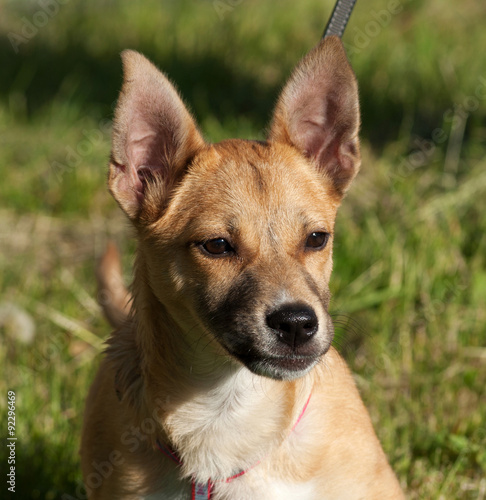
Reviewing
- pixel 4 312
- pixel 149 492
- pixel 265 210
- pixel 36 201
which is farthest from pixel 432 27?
pixel 149 492

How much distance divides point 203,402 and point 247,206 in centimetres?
85

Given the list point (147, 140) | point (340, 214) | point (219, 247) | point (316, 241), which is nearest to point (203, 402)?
point (219, 247)

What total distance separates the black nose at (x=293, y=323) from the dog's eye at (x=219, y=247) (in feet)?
1.20

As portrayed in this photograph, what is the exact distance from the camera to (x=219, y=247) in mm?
2941

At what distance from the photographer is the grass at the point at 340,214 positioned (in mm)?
4273

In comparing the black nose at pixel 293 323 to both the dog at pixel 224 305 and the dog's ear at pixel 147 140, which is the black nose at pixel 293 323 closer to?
the dog at pixel 224 305

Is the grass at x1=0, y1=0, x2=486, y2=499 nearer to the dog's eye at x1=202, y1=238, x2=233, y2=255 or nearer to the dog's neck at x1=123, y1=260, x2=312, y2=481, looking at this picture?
the dog's neck at x1=123, y1=260, x2=312, y2=481

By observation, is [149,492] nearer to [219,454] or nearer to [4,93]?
[219,454]

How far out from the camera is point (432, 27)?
842 centimetres

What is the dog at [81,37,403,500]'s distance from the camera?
9.64ft

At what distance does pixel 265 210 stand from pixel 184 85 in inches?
203

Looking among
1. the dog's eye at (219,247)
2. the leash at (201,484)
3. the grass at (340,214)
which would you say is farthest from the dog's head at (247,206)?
the grass at (340,214)

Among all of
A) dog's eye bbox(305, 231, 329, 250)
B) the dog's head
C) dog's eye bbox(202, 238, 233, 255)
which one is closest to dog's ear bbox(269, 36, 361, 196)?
the dog's head

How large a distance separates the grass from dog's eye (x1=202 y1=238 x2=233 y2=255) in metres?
0.84
